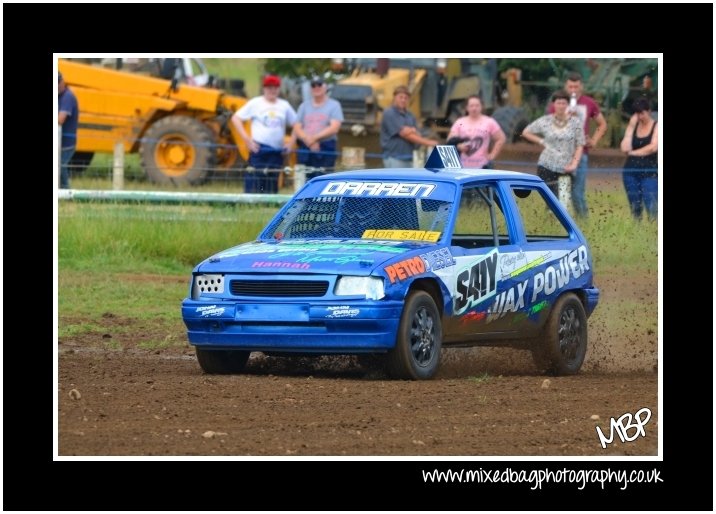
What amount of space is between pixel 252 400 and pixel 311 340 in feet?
2.46

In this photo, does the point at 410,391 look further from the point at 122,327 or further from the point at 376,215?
the point at 122,327

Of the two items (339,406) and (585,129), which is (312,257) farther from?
(585,129)

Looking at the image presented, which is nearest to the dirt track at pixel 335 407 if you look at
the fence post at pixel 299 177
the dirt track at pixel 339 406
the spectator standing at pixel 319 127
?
the dirt track at pixel 339 406

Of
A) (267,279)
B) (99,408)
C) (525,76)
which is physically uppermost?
(525,76)

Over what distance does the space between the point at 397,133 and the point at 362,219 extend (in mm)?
7253

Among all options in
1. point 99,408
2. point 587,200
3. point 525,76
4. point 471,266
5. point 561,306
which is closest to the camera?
point 99,408

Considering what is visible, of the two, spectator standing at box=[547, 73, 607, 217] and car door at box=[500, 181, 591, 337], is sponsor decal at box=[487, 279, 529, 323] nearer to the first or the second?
car door at box=[500, 181, 591, 337]

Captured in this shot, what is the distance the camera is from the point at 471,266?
1006 cm

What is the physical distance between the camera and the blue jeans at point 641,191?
15.6 m

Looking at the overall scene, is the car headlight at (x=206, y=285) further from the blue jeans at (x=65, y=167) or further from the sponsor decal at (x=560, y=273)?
the blue jeans at (x=65, y=167)

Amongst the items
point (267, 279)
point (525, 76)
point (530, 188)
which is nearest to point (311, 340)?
point (267, 279)

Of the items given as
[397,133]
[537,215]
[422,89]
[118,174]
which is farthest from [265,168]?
[422,89]

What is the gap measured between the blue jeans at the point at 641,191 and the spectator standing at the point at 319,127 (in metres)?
3.57

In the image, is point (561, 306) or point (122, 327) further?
point (122, 327)
